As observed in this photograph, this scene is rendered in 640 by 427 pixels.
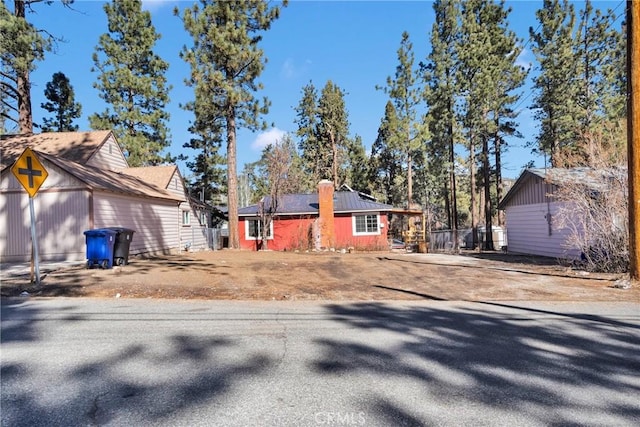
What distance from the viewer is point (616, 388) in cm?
353

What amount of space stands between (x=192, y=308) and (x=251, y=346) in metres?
2.51

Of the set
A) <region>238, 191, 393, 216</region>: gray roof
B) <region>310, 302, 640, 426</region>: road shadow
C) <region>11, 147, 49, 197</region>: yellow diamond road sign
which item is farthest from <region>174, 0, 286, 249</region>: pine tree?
<region>310, 302, 640, 426</region>: road shadow

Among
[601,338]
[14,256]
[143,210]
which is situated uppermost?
[143,210]

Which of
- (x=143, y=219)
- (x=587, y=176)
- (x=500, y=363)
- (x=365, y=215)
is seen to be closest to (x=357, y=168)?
(x=365, y=215)

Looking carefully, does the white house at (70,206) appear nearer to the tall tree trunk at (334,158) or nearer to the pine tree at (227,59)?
the pine tree at (227,59)

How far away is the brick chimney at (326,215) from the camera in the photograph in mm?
24703

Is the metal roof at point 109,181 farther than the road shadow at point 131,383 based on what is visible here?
Yes

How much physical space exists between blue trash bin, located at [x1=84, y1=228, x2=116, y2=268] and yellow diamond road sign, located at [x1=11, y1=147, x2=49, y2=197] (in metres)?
3.08

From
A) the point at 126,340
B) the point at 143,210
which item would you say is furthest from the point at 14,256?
the point at 126,340

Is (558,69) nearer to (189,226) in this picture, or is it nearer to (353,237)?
(353,237)

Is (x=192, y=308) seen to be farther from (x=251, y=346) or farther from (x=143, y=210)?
(x=143, y=210)

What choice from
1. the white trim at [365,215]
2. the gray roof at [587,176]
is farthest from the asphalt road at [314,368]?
the white trim at [365,215]

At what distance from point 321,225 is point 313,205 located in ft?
6.19

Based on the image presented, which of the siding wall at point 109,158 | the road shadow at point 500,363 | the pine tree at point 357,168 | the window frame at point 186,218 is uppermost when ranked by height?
the pine tree at point 357,168
